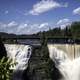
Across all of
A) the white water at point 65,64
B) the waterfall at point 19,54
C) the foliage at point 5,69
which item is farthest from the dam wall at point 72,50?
the foliage at point 5,69

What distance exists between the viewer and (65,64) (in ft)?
62.9

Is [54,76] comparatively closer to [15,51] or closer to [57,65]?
[57,65]

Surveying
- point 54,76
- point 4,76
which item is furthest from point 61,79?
point 4,76

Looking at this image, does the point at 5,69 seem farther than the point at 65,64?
No

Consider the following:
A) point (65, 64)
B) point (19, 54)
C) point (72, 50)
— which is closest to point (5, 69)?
point (72, 50)

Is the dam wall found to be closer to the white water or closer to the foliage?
the white water

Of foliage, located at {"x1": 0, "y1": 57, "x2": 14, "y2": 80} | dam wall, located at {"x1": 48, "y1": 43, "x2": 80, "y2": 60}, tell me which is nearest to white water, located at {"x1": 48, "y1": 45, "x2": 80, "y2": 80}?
dam wall, located at {"x1": 48, "y1": 43, "x2": 80, "y2": 60}

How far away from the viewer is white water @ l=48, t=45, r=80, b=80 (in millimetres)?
18906

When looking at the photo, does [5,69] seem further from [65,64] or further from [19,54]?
[65,64]

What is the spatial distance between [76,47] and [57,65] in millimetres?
1857

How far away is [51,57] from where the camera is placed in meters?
19.3

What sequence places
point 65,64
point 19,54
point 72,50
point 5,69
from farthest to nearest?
point 65,64
point 19,54
point 72,50
point 5,69

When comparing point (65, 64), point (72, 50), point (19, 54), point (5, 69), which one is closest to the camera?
point (5, 69)

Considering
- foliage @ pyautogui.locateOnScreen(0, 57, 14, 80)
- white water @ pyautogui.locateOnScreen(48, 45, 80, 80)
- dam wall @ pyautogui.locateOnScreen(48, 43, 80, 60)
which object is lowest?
white water @ pyautogui.locateOnScreen(48, 45, 80, 80)
